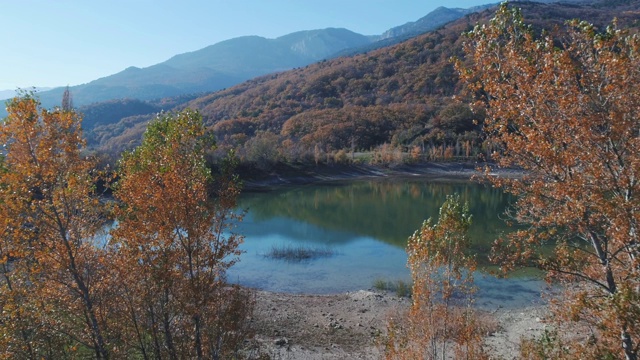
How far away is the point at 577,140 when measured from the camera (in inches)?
232

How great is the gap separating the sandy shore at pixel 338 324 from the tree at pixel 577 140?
7.91 metres

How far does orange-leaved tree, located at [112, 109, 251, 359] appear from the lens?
7480 mm

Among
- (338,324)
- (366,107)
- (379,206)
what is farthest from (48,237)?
(366,107)

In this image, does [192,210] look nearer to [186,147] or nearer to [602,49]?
[186,147]

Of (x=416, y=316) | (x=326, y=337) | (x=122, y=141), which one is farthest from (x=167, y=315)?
(x=122, y=141)

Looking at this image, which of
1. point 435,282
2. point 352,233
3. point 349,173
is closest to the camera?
point 435,282

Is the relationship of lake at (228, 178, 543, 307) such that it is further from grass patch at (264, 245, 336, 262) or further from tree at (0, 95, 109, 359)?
tree at (0, 95, 109, 359)

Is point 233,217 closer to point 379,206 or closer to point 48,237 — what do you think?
point 48,237

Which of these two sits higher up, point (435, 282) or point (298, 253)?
point (435, 282)

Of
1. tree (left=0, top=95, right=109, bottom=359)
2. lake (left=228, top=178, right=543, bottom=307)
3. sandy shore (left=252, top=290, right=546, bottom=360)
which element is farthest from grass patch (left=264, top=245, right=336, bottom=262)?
tree (left=0, top=95, right=109, bottom=359)

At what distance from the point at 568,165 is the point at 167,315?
678 centimetres

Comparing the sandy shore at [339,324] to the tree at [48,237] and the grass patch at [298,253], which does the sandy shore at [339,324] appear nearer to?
the grass patch at [298,253]

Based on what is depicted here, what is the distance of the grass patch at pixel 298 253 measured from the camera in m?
27.3

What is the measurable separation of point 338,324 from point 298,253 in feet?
35.6
